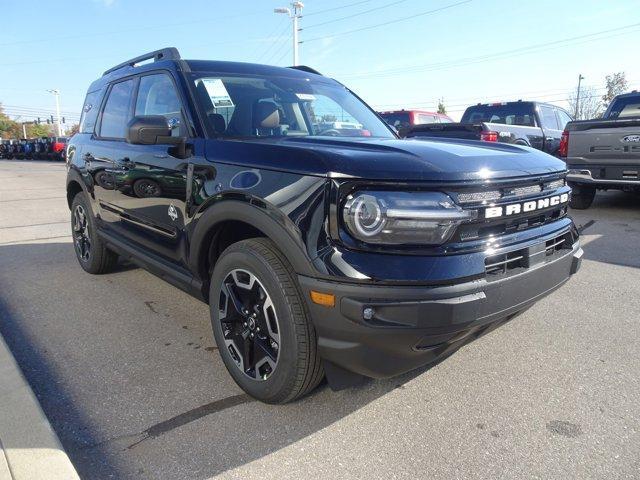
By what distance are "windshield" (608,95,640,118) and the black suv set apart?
7.68 m

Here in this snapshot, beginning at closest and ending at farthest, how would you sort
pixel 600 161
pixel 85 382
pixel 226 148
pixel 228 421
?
pixel 228 421
pixel 226 148
pixel 85 382
pixel 600 161

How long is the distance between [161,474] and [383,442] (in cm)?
98

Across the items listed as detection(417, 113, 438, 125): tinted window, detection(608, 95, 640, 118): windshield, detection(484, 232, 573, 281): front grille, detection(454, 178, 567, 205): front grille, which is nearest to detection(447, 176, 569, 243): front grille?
detection(454, 178, 567, 205): front grille

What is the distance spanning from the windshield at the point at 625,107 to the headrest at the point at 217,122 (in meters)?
8.68

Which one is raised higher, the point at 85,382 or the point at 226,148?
the point at 226,148

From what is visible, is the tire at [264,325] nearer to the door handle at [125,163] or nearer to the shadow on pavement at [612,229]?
the door handle at [125,163]

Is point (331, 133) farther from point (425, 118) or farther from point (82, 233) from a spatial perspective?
point (425, 118)

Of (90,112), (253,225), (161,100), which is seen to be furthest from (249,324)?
(90,112)

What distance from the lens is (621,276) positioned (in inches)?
188

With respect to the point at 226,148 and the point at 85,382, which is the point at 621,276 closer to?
the point at 226,148

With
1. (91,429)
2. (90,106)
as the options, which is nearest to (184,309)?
(91,429)

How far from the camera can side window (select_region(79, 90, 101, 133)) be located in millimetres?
4707

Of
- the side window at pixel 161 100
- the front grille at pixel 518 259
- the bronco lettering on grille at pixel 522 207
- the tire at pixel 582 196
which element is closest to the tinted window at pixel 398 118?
the tire at pixel 582 196

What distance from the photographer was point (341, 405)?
259cm
